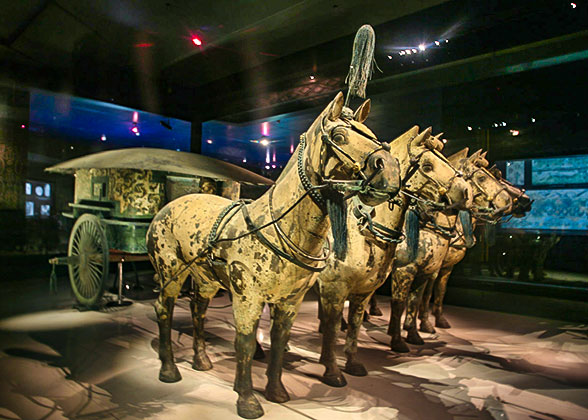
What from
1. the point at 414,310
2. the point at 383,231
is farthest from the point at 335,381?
the point at 414,310

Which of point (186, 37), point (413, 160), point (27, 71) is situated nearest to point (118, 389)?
point (27, 71)

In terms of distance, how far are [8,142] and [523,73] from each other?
5747 millimetres

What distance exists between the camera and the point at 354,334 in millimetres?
3770

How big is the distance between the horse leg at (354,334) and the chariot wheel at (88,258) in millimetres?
3030

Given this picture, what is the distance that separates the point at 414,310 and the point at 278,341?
2.56 meters

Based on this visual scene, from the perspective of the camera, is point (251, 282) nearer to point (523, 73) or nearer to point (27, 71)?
point (27, 71)

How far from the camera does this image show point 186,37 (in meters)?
4.82

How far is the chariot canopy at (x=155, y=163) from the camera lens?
14.9 feet

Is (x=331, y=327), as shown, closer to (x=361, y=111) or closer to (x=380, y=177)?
(x=380, y=177)

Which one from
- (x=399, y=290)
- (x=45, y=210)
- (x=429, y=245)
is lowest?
(x=399, y=290)

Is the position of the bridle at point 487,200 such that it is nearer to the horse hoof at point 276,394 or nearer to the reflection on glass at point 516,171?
the reflection on glass at point 516,171

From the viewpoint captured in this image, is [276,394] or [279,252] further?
[276,394]

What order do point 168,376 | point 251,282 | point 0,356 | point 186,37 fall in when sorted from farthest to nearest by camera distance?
point 186,37, point 0,356, point 168,376, point 251,282

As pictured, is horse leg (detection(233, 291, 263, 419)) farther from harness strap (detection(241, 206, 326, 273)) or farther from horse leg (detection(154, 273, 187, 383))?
horse leg (detection(154, 273, 187, 383))
